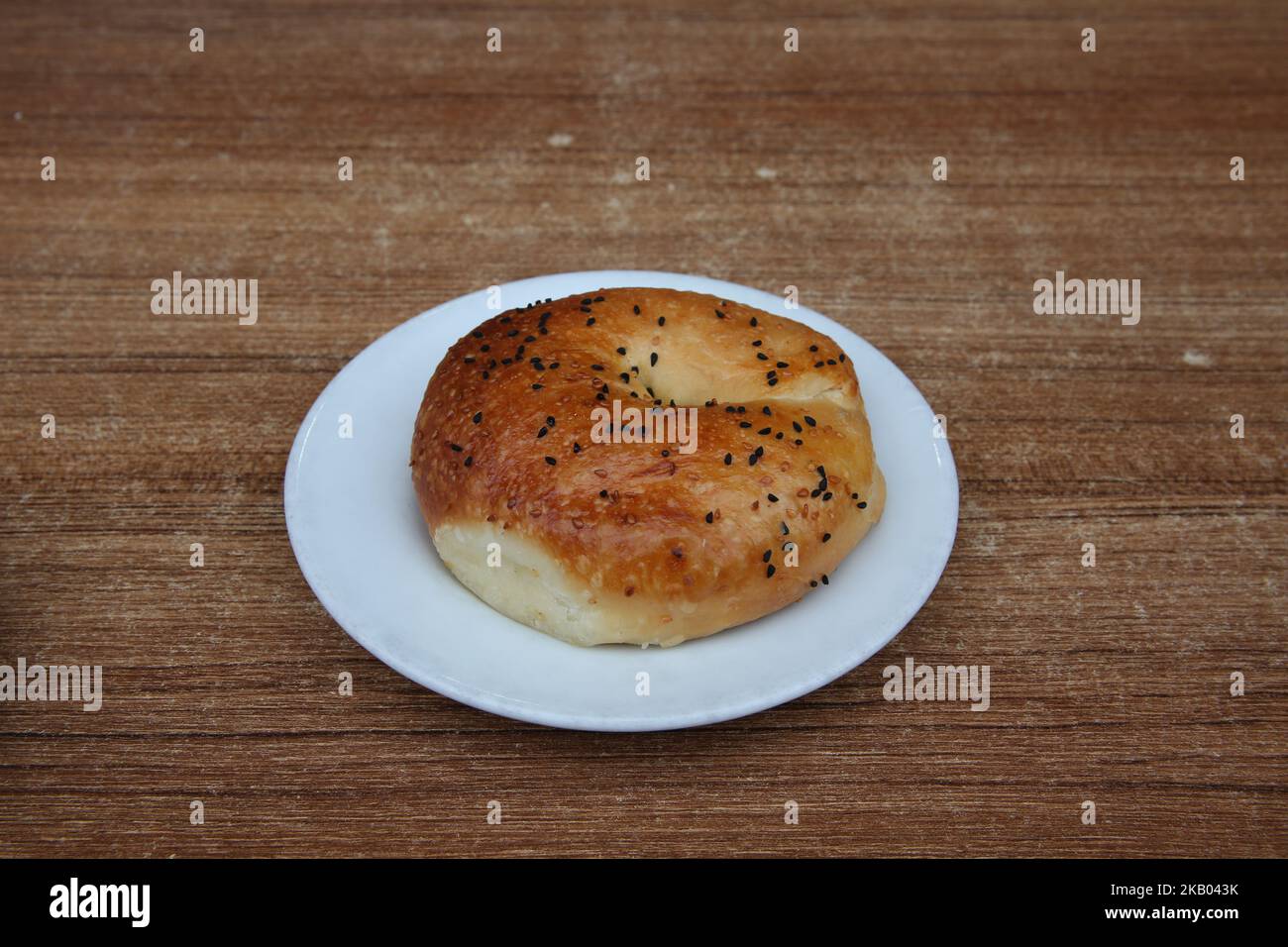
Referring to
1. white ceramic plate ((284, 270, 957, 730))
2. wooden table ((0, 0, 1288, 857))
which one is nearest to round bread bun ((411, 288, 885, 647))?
white ceramic plate ((284, 270, 957, 730))

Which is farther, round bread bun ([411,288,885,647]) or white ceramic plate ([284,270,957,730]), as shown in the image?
round bread bun ([411,288,885,647])

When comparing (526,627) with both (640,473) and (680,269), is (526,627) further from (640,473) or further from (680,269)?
(680,269)

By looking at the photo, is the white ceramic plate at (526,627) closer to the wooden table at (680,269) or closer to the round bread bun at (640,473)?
the round bread bun at (640,473)

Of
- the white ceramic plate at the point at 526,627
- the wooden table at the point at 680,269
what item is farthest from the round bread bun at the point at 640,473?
the wooden table at the point at 680,269

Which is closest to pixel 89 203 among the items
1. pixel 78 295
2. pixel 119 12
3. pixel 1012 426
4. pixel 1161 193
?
pixel 78 295

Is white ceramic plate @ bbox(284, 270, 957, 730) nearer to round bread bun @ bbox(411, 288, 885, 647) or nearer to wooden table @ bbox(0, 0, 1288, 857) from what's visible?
round bread bun @ bbox(411, 288, 885, 647)

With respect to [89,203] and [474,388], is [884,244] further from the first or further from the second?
[89,203]
